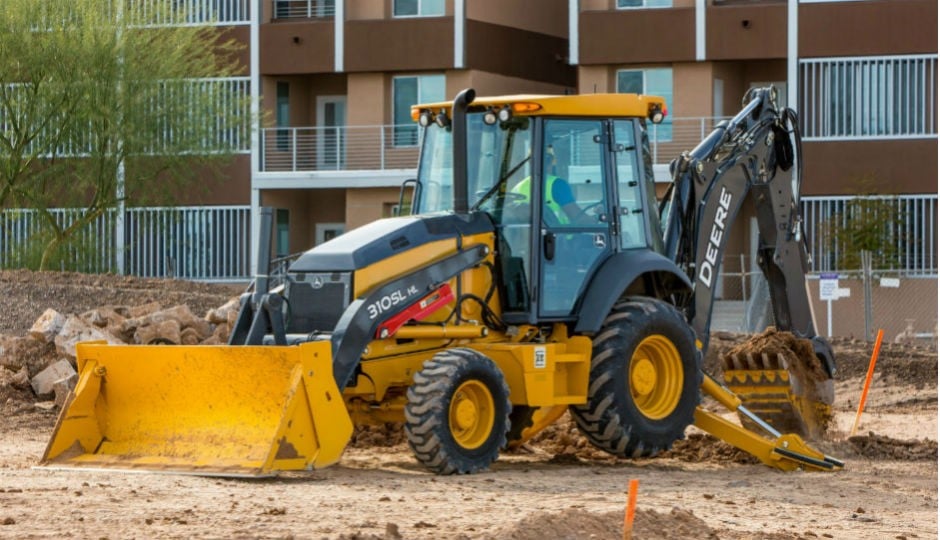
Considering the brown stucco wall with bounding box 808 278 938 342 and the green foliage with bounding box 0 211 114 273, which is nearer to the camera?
the brown stucco wall with bounding box 808 278 938 342

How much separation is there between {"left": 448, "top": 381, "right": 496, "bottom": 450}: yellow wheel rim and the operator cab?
44.5 inches

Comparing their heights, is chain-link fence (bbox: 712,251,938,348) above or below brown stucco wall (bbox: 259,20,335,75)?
below

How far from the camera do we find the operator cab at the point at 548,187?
15359 mm

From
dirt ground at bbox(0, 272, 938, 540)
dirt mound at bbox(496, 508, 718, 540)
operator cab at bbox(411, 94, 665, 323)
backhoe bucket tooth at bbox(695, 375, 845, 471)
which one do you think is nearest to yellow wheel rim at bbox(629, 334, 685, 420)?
backhoe bucket tooth at bbox(695, 375, 845, 471)

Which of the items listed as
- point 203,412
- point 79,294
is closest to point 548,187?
point 203,412

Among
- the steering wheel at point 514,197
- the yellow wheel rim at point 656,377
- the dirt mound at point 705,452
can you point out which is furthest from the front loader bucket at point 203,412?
the dirt mound at point 705,452

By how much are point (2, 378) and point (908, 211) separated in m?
26.7

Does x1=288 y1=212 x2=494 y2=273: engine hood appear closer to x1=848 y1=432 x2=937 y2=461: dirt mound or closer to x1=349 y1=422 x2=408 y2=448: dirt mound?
x1=349 y1=422 x2=408 y2=448: dirt mound

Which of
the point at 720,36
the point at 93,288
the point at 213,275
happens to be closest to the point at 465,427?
the point at 93,288

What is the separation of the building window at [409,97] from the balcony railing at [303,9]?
2922 millimetres

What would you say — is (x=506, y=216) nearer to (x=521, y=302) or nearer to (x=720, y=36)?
(x=521, y=302)

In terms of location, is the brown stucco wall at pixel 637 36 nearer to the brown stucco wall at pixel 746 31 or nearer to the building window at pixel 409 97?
the brown stucco wall at pixel 746 31

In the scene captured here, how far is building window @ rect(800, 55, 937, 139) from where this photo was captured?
42.8m

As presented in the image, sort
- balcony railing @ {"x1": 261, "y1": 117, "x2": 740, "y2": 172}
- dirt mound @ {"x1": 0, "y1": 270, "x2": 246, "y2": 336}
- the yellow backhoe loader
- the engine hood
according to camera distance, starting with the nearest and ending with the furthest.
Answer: the yellow backhoe loader < the engine hood < dirt mound @ {"x1": 0, "y1": 270, "x2": 246, "y2": 336} < balcony railing @ {"x1": 261, "y1": 117, "x2": 740, "y2": 172}
